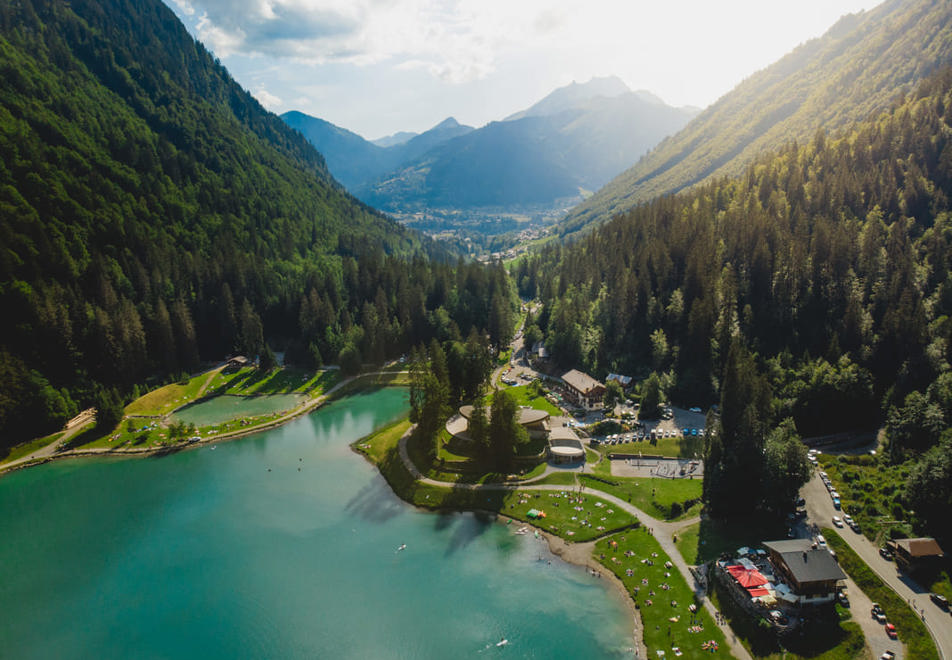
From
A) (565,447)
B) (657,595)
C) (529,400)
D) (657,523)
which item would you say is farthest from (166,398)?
(657,595)

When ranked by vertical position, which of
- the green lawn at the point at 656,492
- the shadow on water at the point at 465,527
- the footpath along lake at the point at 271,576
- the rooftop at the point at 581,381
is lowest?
the shadow on water at the point at 465,527

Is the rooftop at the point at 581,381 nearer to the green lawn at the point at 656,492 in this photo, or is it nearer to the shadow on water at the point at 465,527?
the green lawn at the point at 656,492

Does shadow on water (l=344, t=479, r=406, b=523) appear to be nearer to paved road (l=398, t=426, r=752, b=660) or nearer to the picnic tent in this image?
paved road (l=398, t=426, r=752, b=660)

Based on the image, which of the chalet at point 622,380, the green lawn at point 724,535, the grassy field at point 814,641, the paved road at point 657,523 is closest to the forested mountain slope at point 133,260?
the chalet at point 622,380

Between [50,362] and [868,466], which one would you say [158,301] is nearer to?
[50,362]

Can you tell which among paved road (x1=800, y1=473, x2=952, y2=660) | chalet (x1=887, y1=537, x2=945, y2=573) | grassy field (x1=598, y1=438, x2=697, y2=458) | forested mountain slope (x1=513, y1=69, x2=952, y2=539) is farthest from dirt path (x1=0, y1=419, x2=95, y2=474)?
chalet (x1=887, y1=537, x2=945, y2=573)
